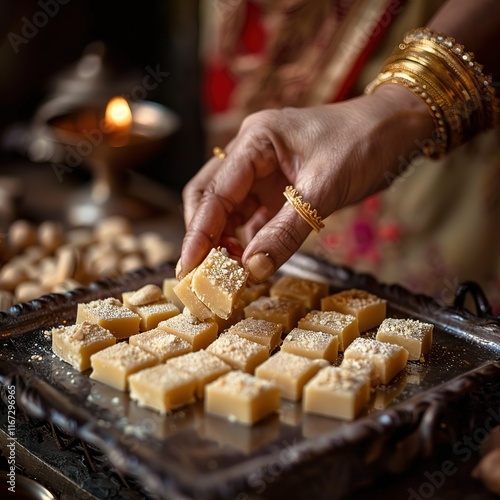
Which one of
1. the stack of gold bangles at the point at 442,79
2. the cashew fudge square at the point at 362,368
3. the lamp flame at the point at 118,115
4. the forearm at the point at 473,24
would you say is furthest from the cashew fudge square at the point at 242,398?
the lamp flame at the point at 118,115

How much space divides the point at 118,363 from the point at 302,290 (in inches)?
16.8

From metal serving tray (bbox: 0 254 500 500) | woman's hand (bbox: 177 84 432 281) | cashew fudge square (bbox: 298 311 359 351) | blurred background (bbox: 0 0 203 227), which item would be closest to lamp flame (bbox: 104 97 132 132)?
blurred background (bbox: 0 0 203 227)

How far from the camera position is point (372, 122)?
1283mm

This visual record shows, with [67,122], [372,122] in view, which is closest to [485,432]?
[372,122]

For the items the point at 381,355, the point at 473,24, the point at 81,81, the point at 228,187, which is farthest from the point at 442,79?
the point at 81,81

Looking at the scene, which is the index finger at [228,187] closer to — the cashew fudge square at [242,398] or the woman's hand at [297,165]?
the woman's hand at [297,165]

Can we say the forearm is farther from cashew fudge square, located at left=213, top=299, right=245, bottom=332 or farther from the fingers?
cashew fudge square, located at left=213, top=299, right=245, bottom=332

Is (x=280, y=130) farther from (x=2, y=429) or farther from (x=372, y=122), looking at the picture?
(x=2, y=429)

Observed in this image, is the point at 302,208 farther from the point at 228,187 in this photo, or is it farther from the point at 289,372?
the point at 289,372

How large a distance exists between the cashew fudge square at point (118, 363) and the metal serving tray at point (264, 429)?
15 millimetres

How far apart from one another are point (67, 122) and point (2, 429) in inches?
57.4

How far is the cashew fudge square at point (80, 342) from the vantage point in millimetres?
1049

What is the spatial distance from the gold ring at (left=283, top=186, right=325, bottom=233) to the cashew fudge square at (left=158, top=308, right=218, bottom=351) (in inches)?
9.4

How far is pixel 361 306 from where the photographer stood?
1.20 m
